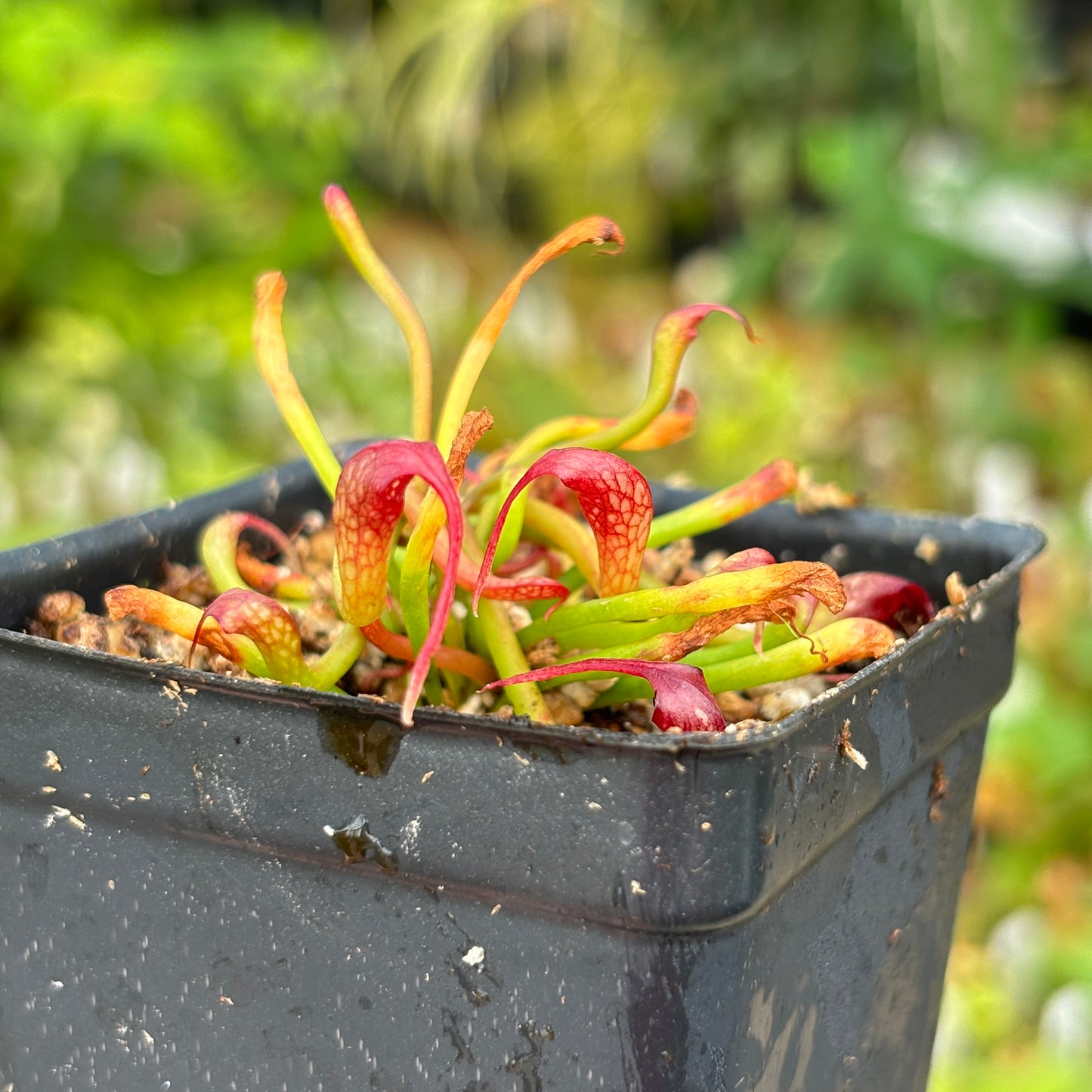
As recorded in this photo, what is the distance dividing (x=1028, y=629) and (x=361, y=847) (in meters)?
1.33

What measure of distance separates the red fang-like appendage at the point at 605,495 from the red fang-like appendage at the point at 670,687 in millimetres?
33

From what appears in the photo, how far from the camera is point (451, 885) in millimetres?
337

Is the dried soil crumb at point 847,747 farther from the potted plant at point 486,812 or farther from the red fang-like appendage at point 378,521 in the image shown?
the red fang-like appendage at point 378,521

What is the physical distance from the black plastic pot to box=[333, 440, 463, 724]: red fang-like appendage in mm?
32

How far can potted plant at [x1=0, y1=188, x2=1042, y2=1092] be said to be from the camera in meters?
0.32

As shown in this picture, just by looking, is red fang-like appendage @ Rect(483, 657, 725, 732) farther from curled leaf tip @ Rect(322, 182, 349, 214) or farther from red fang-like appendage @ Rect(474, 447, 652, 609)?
curled leaf tip @ Rect(322, 182, 349, 214)

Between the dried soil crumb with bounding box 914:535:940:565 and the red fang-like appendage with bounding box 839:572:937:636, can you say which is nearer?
the red fang-like appendage with bounding box 839:572:937:636

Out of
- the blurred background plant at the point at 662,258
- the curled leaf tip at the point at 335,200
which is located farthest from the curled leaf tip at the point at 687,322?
the blurred background plant at the point at 662,258

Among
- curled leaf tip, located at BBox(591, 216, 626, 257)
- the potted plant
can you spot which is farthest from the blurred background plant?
curled leaf tip, located at BBox(591, 216, 626, 257)

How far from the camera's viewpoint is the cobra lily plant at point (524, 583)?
0.34 metres

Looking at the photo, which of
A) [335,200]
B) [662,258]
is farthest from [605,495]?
[662,258]

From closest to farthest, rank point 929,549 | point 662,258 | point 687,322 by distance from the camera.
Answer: point 687,322 < point 929,549 < point 662,258

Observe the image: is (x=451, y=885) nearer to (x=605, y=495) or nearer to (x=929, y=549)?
(x=605, y=495)

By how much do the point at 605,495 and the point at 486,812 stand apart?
90 mm
